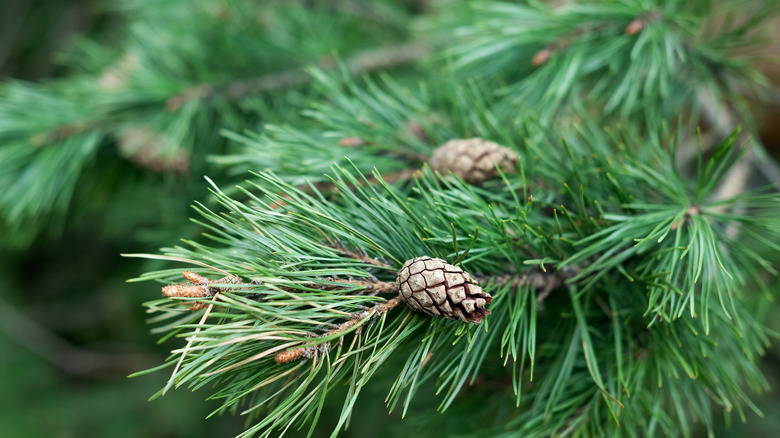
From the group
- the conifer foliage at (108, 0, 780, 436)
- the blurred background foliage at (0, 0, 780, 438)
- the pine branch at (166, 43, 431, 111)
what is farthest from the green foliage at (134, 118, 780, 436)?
the pine branch at (166, 43, 431, 111)

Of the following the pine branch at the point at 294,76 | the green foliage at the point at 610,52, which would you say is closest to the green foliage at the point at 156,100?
the pine branch at the point at 294,76

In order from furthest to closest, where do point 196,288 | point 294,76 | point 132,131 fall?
point 294,76
point 132,131
point 196,288

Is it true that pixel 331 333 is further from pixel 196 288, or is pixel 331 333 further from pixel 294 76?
pixel 294 76

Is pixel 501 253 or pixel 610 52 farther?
pixel 610 52

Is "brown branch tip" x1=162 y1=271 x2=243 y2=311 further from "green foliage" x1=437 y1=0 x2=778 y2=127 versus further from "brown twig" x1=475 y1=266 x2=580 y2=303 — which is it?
"green foliage" x1=437 y1=0 x2=778 y2=127

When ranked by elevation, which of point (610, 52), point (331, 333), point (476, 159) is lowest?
point (331, 333)

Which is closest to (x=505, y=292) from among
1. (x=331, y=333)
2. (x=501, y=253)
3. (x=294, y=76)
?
(x=501, y=253)
